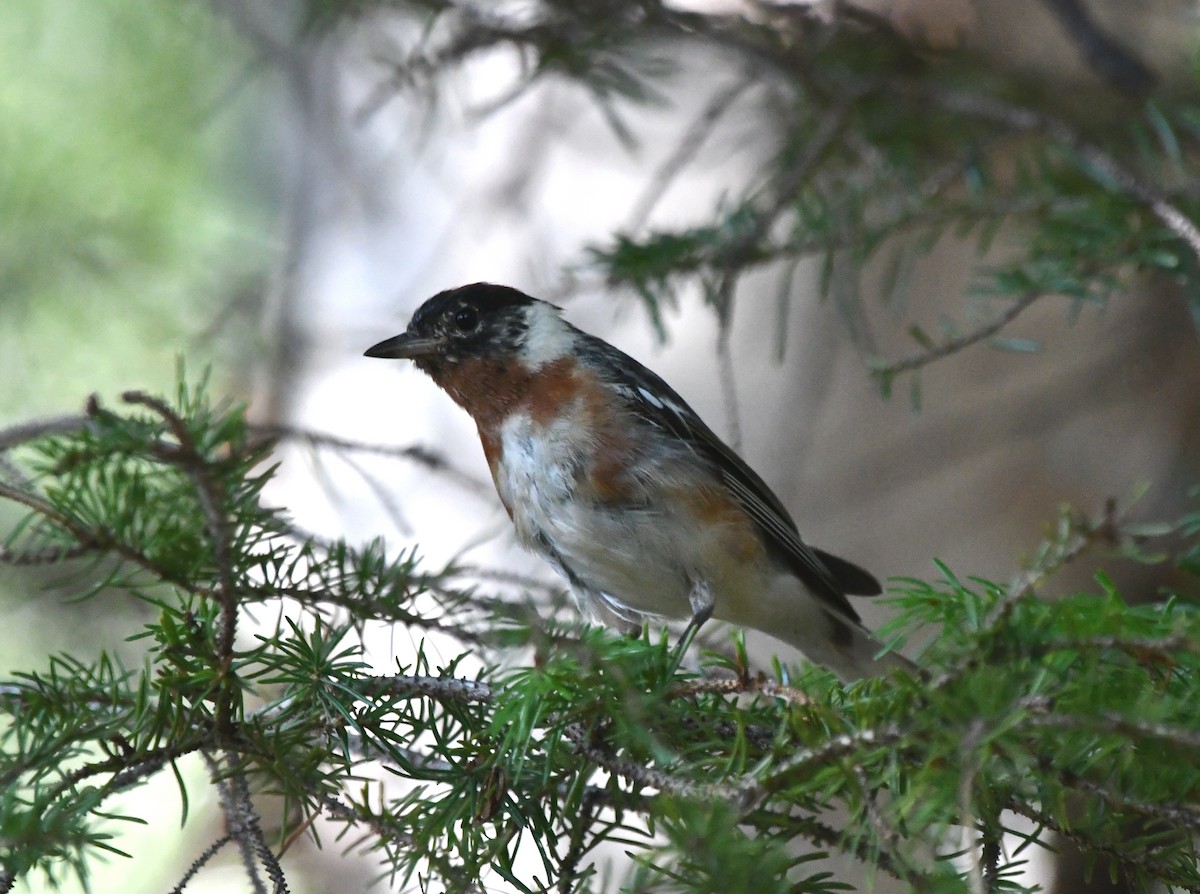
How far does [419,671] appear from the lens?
1.96 metres

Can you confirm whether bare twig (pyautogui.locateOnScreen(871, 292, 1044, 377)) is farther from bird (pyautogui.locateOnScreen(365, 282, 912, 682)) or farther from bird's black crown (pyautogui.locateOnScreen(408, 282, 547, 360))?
bird's black crown (pyautogui.locateOnScreen(408, 282, 547, 360))

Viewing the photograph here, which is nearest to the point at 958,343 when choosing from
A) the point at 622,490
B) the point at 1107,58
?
the point at 622,490

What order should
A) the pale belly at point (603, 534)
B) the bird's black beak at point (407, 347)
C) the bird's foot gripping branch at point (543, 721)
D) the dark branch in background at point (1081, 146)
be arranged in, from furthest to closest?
1. the bird's black beak at point (407, 347)
2. the pale belly at point (603, 534)
3. the dark branch in background at point (1081, 146)
4. the bird's foot gripping branch at point (543, 721)

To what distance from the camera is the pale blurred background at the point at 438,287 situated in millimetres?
3881

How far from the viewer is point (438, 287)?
5.36 metres

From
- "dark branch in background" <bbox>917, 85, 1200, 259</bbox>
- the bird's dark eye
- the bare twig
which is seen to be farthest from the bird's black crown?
"dark branch in background" <bbox>917, 85, 1200, 259</bbox>

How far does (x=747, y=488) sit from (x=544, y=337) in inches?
32.0

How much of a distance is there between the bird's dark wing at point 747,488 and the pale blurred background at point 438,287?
0.67ft

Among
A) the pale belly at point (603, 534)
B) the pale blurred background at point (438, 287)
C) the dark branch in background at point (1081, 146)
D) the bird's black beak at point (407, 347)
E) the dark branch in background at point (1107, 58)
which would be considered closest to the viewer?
the dark branch in background at point (1081, 146)

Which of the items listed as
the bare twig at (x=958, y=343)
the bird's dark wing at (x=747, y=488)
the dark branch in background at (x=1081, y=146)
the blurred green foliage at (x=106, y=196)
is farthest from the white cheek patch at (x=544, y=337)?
the blurred green foliage at (x=106, y=196)

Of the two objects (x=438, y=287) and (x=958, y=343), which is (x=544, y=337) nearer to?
(x=958, y=343)

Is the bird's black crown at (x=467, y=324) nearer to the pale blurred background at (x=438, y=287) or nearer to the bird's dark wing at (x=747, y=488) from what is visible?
the pale blurred background at (x=438, y=287)

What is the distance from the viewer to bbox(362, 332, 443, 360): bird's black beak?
11.2ft

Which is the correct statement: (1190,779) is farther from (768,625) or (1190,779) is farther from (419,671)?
(768,625)
